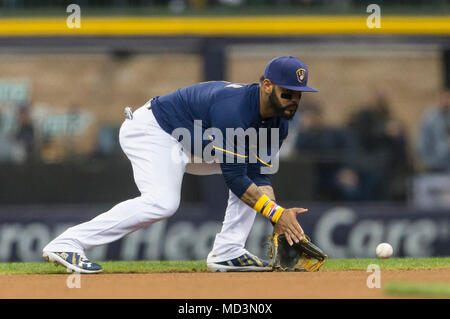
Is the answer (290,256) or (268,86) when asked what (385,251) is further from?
(268,86)

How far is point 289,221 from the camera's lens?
677 centimetres

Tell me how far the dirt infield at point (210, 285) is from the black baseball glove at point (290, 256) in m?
0.20

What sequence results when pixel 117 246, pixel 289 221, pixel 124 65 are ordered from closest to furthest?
1. pixel 289 221
2. pixel 117 246
3. pixel 124 65

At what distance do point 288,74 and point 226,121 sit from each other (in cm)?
60

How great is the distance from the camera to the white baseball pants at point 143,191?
6.86m

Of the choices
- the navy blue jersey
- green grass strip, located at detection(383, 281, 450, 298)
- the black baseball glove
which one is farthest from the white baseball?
green grass strip, located at detection(383, 281, 450, 298)

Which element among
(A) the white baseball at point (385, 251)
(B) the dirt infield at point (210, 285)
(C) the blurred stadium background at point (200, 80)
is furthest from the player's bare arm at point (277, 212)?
(C) the blurred stadium background at point (200, 80)

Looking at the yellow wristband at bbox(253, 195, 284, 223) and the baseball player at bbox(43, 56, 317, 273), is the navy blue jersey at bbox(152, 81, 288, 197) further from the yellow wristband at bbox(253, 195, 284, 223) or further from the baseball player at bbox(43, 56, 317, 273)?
the yellow wristband at bbox(253, 195, 284, 223)

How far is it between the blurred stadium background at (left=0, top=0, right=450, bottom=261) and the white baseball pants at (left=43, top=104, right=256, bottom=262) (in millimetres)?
5347

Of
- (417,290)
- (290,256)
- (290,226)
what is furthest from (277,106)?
(417,290)

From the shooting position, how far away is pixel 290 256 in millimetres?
7270
